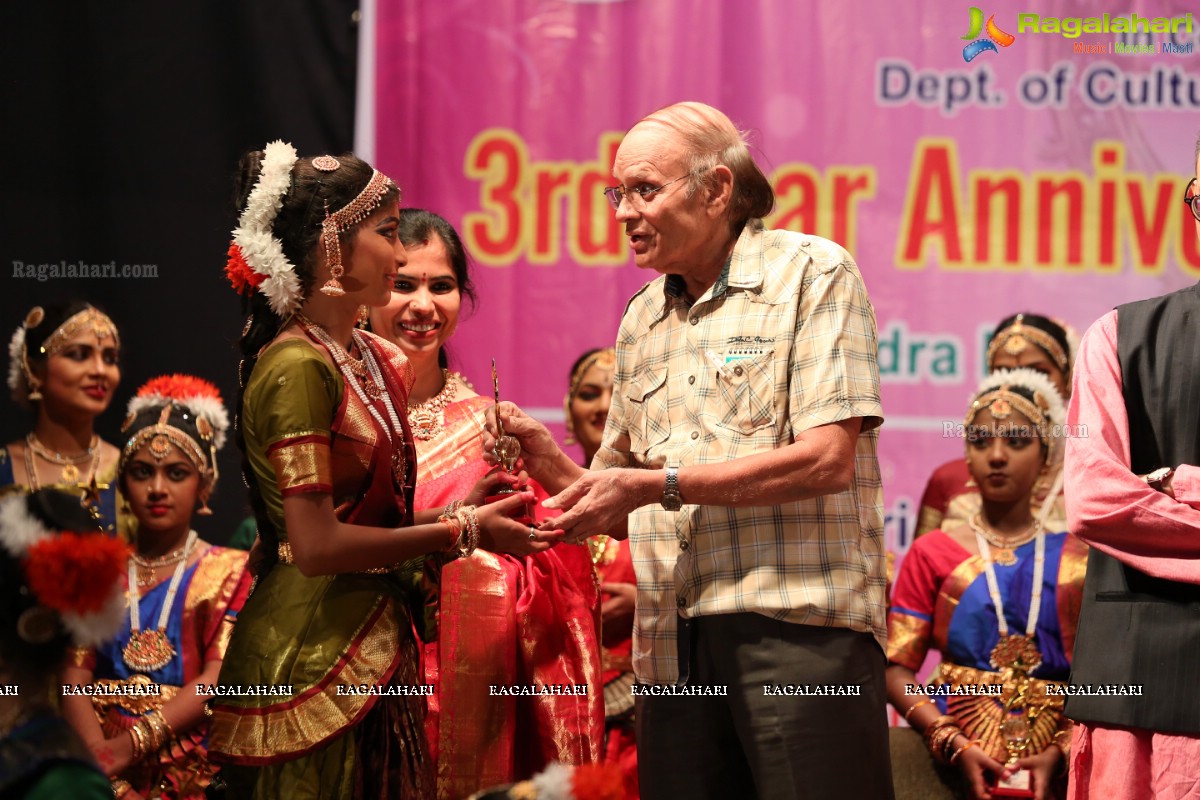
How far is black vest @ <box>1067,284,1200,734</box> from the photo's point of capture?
2719mm

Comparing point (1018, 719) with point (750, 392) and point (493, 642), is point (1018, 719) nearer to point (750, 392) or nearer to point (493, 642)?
point (493, 642)

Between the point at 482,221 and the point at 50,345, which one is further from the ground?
the point at 482,221

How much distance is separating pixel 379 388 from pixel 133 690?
2.04 m

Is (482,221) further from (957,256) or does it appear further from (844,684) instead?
(844,684)

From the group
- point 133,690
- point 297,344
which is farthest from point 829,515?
point 133,690

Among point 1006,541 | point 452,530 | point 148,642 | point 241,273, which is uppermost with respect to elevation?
point 241,273

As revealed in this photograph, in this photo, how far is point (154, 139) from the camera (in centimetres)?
529

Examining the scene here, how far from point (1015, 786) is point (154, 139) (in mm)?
3822

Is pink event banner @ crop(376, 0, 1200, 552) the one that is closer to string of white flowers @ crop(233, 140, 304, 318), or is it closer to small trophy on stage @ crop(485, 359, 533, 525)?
small trophy on stage @ crop(485, 359, 533, 525)

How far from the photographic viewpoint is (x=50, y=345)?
504cm

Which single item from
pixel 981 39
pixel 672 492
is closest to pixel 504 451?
pixel 672 492

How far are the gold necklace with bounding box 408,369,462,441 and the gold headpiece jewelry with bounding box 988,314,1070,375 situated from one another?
7.34 ft

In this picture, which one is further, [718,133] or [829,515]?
[718,133]

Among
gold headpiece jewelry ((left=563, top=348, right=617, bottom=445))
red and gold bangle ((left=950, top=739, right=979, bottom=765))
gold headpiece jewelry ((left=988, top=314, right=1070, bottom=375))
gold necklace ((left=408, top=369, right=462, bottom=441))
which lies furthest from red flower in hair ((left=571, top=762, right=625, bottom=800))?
gold headpiece jewelry ((left=988, top=314, right=1070, bottom=375))
